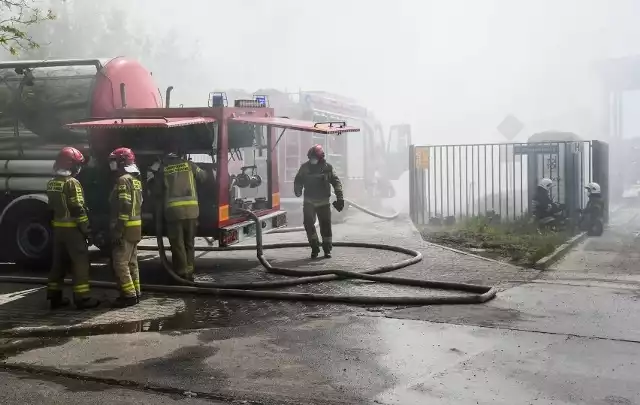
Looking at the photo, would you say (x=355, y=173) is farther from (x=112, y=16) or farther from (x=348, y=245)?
(x=112, y=16)

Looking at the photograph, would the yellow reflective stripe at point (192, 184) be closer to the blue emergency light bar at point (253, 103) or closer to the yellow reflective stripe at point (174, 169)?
the yellow reflective stripe at point (174, 169)

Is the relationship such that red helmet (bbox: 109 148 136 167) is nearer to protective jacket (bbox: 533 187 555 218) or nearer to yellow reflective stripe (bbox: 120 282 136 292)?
yellow reflective stripe (bbox: 120 282 136 292)

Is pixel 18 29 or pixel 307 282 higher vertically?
pixel 18 29

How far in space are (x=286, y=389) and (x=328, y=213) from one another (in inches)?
219

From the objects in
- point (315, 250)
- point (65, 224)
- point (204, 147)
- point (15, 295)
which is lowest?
point (15, 295)

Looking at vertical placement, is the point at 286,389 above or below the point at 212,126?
below

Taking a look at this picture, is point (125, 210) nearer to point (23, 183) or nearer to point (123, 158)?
point (123, 158)

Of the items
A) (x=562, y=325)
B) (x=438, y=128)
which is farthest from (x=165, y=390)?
(x=438, y=128)

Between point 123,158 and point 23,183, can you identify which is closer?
point 123,158

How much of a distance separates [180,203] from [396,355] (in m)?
3.77

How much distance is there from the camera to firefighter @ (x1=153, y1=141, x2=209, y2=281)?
774cm

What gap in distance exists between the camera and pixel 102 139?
853cm

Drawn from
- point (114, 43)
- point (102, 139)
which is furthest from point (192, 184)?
point (114, 43)

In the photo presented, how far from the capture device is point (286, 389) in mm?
4145
